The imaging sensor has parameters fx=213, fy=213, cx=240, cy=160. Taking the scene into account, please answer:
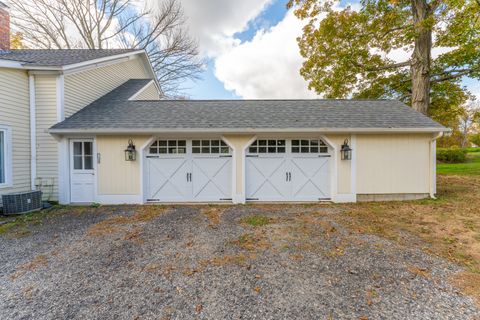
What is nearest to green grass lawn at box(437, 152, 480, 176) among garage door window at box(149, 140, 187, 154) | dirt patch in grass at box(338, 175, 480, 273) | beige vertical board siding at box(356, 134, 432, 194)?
dirt patch in grass at box(338, 175, 480, 273)

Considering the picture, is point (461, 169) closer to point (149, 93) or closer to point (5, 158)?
point (149, 93)

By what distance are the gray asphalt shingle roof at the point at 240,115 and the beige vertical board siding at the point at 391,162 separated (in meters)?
0.44

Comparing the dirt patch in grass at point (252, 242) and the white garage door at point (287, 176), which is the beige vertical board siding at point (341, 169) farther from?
the dirt patch in grass at point (252, 242)

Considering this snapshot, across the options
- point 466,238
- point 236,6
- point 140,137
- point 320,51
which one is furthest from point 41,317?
point 320,51

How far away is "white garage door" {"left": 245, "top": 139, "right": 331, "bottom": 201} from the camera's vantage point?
684cm

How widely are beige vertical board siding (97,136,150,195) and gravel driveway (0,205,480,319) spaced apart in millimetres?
1790

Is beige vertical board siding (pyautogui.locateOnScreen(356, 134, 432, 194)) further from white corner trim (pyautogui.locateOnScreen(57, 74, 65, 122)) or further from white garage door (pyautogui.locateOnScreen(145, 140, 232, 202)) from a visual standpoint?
white corner trim (pyautogui.locateOnScreen(57, 74, 65, 122))

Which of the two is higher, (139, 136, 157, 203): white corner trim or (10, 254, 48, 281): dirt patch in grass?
(139, 136, 157, 203): white corner trim

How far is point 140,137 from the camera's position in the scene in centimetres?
662

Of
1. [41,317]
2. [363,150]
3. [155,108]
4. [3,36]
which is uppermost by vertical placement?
[3,36]

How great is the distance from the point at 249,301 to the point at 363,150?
599cm

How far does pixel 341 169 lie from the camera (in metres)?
6.68

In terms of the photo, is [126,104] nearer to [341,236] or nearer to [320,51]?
[341,236]

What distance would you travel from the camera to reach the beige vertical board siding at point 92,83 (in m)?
7.12
